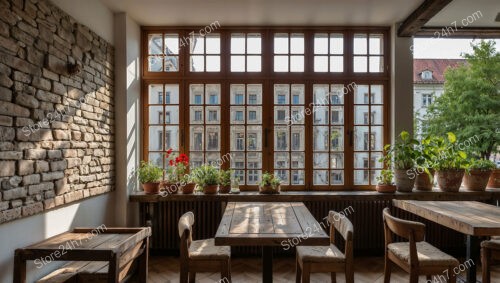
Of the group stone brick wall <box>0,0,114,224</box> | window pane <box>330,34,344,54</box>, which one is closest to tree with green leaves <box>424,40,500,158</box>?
window pane <box>330,34,344,54</box>

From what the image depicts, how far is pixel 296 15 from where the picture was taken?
391 cm

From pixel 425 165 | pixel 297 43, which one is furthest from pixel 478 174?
pixel 297 43

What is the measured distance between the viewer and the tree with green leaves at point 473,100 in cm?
554

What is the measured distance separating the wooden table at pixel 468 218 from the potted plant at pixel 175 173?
8.73ft

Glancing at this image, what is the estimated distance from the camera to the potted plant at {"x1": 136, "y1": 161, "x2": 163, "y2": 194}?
3.94 m

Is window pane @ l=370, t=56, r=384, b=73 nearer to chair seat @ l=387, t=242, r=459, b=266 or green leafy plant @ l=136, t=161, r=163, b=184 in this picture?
chair seat @ l=387, t=242, r=459, b=266

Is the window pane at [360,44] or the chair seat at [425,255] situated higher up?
the window pane at [360,44]

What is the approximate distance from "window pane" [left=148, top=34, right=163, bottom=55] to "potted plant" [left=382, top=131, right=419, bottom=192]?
3.36 meters

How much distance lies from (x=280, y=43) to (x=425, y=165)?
8.20 ft

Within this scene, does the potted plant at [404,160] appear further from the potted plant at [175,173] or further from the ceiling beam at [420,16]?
the potted plant at [175,173]

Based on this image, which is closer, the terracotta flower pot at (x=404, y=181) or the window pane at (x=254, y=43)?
the terracotta flower pot at (x=404, y=181)

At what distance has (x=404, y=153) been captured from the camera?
12.8ft

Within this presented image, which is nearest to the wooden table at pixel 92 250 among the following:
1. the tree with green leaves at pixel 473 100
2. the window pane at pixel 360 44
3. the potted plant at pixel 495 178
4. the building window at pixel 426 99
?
the window pane at pixel 360 44

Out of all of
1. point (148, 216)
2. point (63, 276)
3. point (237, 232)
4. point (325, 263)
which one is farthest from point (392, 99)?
point (63, 276)
